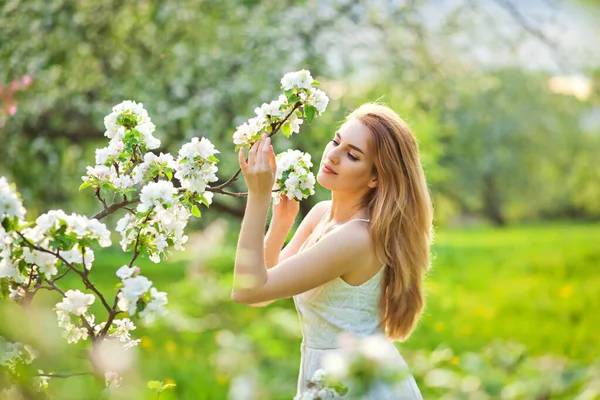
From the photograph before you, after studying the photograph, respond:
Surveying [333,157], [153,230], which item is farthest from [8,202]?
[333,157]

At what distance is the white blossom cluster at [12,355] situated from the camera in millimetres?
1526

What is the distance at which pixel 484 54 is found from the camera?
9.37 meters

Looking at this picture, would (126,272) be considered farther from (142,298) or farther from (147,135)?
(147,135)

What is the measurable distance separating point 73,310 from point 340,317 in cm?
92

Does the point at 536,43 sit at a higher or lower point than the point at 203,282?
higher

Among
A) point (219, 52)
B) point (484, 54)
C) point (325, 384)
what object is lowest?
point (325, 384)

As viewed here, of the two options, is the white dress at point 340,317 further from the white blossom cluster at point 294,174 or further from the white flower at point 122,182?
the white flower at point 122,182

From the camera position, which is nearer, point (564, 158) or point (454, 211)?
point (564, 158)

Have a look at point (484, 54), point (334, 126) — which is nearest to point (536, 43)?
point (484, 54)

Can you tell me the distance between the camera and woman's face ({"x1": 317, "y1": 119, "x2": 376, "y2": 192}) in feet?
8.34

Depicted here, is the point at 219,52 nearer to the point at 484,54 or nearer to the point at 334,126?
the point at 334,126

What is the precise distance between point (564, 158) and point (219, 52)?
2539 centimetres

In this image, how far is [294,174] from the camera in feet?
7.61

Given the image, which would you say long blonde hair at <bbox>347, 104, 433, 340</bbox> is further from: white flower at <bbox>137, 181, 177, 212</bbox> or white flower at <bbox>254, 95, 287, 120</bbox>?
white flower at <bbox>137, 181, 177, 212</bbox>
